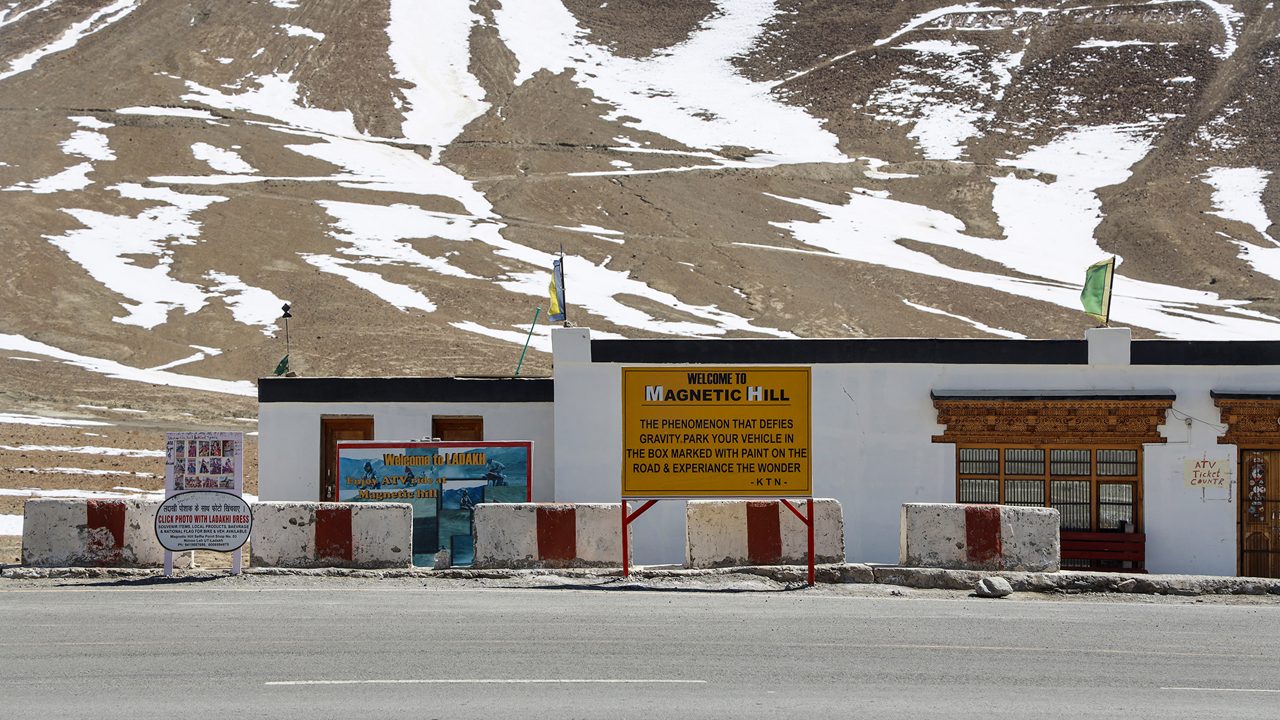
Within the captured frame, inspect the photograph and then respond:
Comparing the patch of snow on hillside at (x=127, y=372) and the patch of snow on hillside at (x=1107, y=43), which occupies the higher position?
the patch of snow on hillside at (x=1107, y=43)

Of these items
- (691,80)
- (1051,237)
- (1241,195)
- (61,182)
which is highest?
(691,80)

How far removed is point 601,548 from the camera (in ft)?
55.1

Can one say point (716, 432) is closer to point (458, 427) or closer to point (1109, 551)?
point (458, 427)

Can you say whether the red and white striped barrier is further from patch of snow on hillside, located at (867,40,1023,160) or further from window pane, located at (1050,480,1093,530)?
patch of snow on hillside, located at (867,40,1023,160)

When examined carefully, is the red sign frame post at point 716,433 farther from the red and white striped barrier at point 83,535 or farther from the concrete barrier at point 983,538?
the red and white striped barrier at point 83,535

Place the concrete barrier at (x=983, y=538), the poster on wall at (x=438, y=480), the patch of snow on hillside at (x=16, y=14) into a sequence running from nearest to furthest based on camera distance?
the concrete barrier at (x=983, y=538) < the poster on wall at (x=438, y=480) < the patch of snow on hillside at (x=16, y=14)

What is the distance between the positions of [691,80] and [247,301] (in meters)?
72.6

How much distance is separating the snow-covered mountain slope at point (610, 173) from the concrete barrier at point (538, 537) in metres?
37.9

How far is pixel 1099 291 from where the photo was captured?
19906mm

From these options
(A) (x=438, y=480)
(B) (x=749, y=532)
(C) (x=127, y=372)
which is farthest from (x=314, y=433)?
(C) (x=127, y=372)

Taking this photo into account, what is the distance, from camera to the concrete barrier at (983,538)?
54.2 ft

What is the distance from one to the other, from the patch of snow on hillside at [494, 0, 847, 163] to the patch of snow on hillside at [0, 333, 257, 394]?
60.6 m

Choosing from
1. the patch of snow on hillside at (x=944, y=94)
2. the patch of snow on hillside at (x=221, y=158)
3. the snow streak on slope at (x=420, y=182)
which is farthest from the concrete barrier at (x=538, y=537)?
the patch of snow on hillside at (x=944, y=94)

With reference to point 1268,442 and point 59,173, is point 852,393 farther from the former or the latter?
point 59,173
